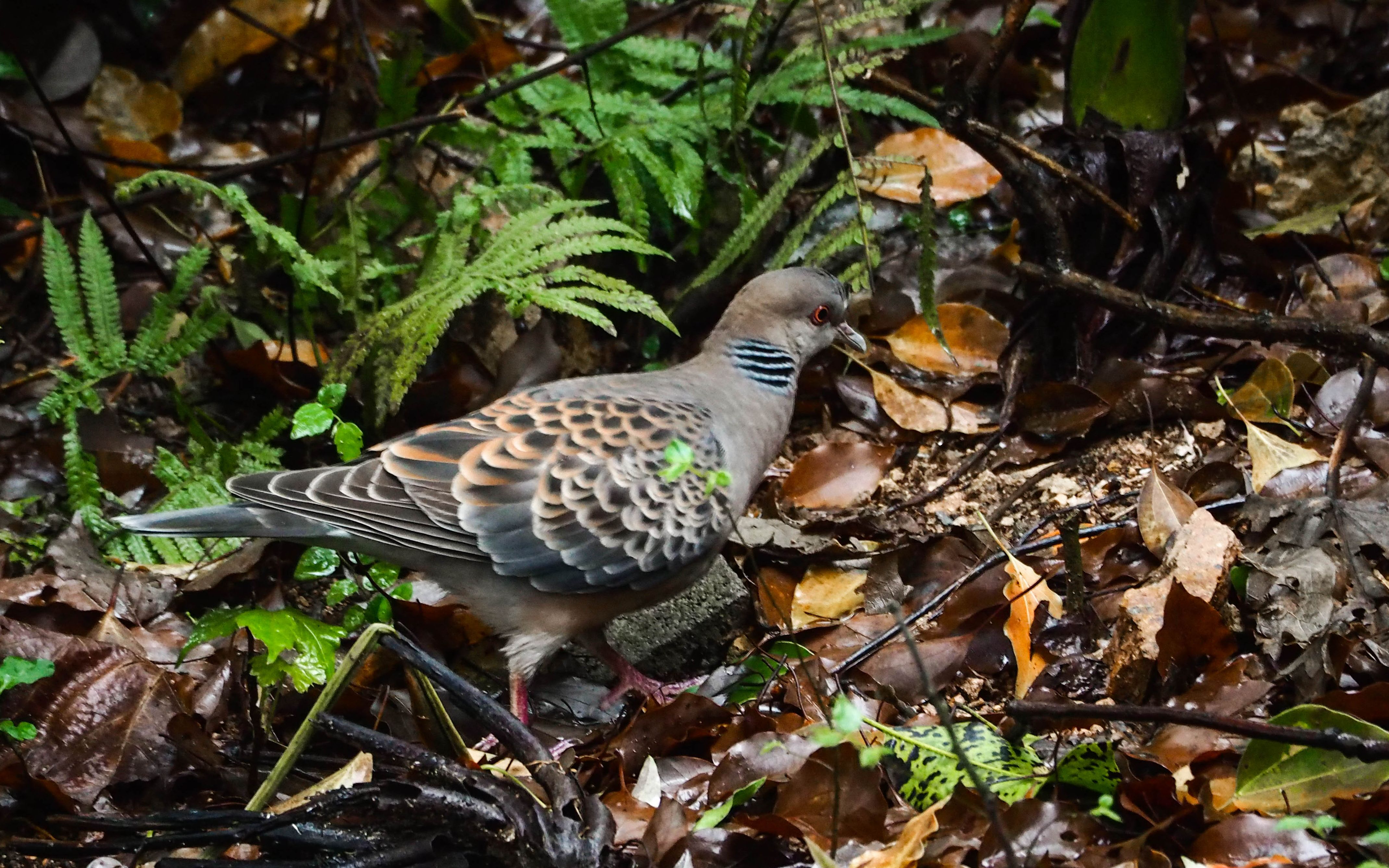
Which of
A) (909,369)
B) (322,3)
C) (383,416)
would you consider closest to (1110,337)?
(909,369)

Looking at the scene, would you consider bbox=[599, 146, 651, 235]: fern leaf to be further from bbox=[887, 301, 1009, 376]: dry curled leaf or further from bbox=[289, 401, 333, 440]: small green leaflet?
bbox=[289, 401, 333, 440]: small green leaflet

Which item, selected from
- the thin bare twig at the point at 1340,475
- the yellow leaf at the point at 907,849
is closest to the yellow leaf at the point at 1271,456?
the thin bare twig at the point at 1340,475

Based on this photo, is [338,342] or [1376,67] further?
[1376,67]

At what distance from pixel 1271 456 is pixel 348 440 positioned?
268 cm

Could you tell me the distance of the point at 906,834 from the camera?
265 centimetres

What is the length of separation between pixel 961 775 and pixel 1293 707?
72 cm

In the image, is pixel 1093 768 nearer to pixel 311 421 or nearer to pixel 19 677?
pixel 311 421

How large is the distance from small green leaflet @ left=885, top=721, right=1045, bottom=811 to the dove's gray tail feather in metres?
1.71

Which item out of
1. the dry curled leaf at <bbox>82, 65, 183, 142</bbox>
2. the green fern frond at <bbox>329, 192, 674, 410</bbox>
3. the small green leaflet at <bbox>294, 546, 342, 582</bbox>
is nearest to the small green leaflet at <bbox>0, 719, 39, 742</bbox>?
the small green leaflet at <bbox>294, 546, 342, 582</bbox>

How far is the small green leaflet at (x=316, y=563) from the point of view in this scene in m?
3.77

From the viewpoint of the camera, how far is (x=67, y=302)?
4355 millimetres

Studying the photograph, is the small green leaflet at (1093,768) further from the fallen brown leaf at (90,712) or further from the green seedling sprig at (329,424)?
the fallen brown leaf at (90,712)

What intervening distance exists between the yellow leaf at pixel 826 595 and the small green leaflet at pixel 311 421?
147 cm

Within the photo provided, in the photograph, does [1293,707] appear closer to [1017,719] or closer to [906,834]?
[1017,719]
